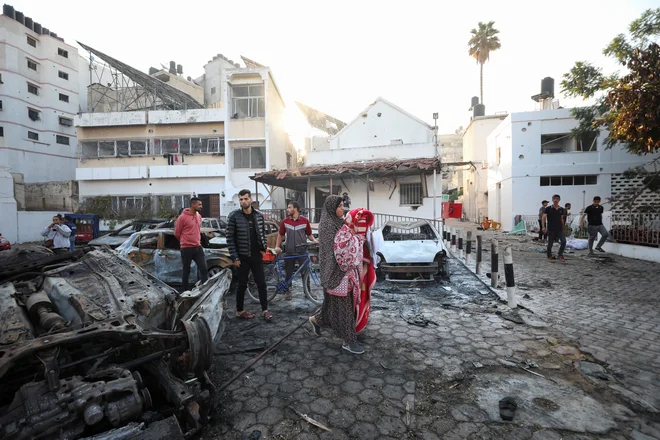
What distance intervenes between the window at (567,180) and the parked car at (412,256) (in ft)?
52.6

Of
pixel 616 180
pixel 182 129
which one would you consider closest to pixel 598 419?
pixel 616 180

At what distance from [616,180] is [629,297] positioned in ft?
56.8

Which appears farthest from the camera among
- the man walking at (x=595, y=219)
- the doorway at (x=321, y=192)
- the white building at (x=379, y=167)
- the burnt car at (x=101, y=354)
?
the doorway at (x=321, y=192)

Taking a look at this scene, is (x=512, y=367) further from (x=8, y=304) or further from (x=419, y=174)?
(x=419, y=174)

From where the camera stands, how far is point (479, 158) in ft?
93.5

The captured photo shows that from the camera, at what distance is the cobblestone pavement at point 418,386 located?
2309 mm

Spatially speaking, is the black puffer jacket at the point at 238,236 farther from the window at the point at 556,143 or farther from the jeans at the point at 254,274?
the window at the point at 556,143

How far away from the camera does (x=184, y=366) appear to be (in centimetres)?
263

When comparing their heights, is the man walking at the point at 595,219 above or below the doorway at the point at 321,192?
below

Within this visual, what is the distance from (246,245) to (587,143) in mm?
22604

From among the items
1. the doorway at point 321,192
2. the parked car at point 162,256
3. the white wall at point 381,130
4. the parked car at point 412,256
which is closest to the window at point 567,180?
the white wall at point 381,130

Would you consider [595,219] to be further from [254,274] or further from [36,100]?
[36,100]

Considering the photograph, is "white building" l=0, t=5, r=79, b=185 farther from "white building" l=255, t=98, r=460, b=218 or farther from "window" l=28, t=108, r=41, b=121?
"white building" l=255, t=98, r=460, b=218

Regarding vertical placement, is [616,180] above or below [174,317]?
above
